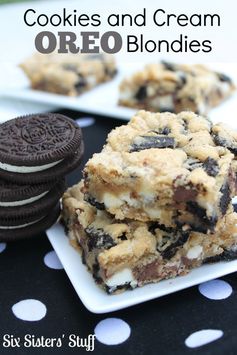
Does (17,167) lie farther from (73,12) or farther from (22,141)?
(73,12)

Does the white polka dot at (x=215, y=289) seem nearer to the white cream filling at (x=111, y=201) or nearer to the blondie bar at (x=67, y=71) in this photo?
the white cream filling at (x=111, y=201)

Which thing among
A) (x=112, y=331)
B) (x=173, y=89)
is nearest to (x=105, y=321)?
(x=112, y=331)

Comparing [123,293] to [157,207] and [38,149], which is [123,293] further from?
[38,149]

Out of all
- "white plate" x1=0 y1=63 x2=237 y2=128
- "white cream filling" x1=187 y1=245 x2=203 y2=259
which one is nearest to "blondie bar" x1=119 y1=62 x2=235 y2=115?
"white plate" x1=0 y1=63 x2=237 y2=128

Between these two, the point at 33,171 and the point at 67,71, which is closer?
the point at 33,171

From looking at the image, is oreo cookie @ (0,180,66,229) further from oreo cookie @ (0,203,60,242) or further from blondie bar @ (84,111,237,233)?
blondie bar @ (84,111,237,233)

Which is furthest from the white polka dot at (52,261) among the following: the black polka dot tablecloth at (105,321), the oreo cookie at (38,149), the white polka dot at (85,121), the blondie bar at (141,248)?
the white polka dot at (85,121)

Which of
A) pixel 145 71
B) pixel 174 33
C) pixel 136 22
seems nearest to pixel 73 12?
pixel 136 22
